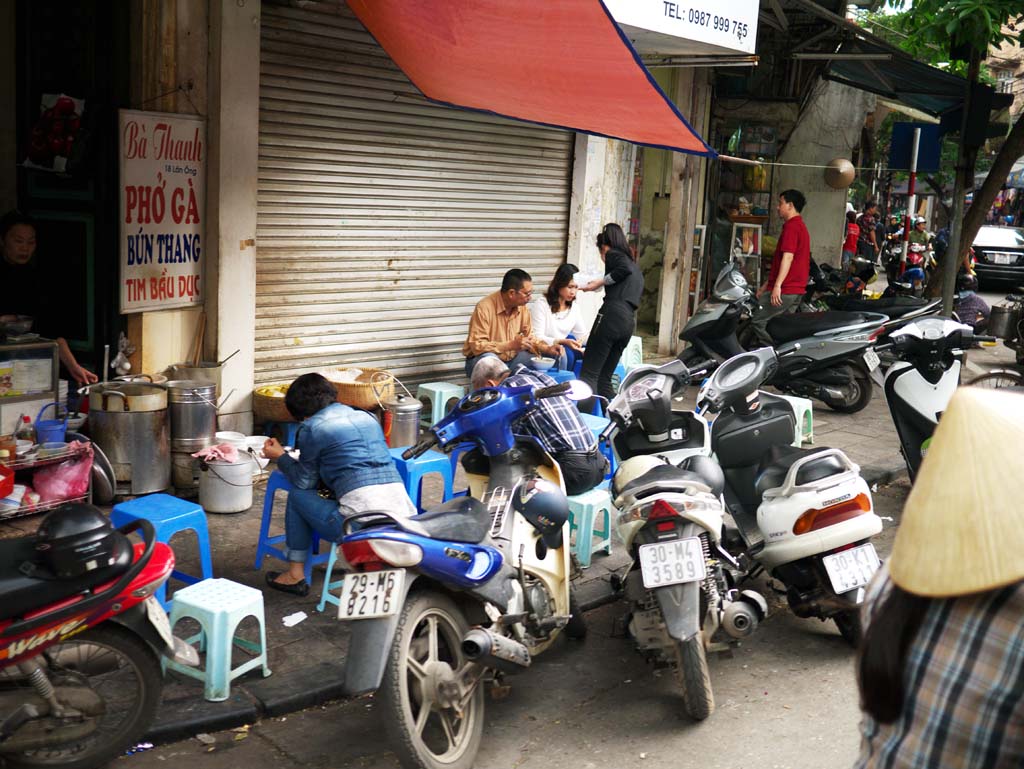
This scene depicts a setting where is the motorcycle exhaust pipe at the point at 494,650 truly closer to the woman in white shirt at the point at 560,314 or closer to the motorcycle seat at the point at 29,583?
the motorcycle seat at the point at 29,583

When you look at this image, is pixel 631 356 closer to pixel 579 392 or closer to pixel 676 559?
pixel 579 392

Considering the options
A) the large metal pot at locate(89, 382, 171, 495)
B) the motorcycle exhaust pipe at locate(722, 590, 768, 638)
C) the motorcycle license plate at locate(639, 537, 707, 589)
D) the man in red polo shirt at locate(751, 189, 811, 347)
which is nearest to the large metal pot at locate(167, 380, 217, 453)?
the large metal pot at locate(89, 382, 171, 495)

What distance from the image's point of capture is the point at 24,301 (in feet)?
20.6

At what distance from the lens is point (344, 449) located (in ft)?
14.9

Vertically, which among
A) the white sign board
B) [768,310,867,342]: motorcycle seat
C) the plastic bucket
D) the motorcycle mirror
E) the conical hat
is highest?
the white sign board

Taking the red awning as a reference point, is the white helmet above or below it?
below

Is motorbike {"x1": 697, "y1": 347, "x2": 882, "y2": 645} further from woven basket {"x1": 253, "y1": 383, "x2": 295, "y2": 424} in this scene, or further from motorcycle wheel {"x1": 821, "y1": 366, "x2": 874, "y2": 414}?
motorcycle wheel {"x1": 821, "y1": 366, "x2": 874, "y2": 414}

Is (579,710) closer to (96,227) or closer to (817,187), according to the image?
(96,227)

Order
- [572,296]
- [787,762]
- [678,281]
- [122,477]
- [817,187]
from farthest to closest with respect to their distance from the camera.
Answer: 1. [817,187]
2. [678,281]
3. [572,296]
4. [122,477]
5. [787,762]

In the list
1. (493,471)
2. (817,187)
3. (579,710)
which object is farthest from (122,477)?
(817,187)

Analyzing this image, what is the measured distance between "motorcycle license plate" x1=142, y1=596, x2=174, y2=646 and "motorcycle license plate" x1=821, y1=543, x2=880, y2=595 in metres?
2.66

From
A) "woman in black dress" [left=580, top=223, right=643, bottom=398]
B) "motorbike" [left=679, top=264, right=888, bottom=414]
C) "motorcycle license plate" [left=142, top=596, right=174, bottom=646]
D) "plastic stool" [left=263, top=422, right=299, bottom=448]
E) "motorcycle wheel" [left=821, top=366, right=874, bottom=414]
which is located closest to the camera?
"motorcycle license plate" [left=142, top=596, right=174, bottom=646]

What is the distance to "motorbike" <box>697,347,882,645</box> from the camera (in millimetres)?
4531

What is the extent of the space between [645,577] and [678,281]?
812 centimetres
